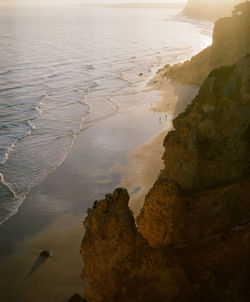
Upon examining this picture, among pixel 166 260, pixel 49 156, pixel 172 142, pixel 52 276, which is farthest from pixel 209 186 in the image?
pixel 49 156

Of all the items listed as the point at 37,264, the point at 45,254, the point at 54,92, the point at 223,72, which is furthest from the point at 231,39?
the point at 37,264

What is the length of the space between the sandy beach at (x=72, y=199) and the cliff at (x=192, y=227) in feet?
16.6

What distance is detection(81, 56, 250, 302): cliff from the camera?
8578 mm

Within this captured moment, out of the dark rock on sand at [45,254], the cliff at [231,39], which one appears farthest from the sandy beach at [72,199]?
the cliff at [231,39]

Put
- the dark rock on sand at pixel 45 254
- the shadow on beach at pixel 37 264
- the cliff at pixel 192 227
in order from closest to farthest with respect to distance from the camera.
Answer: the cliff at pixel 192 227
the shadow on beach at pixel 37 264
the dark rock on sand at pixel 45 254

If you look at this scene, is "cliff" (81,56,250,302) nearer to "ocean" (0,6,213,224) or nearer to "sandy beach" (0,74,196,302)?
"sandy beach" (0,74,196,302)

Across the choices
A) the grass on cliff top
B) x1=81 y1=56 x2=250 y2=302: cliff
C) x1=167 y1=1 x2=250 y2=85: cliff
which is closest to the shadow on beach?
x1=81 y1=56 x2=250 y2=302: cliff

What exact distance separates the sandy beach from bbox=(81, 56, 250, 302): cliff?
16.6ft

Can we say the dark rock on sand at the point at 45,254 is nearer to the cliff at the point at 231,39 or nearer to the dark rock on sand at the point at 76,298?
the dark rock on sand at the point at 76,298

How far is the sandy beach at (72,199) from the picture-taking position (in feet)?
47.0

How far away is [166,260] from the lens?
29.0 ft

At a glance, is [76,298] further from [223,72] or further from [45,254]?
[223,72]

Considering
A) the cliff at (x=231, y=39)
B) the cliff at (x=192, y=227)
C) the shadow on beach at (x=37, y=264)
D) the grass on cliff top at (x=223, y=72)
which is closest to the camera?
the cliff at (x=192, y=227)

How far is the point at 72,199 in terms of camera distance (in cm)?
2042
